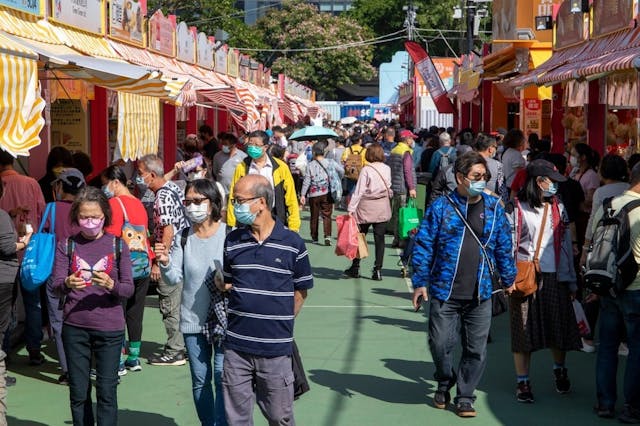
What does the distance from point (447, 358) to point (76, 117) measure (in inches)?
346

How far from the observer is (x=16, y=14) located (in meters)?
11.2

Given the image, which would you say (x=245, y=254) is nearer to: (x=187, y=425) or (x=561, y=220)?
(x=187, y=425)

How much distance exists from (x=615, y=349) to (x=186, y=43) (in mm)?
16555

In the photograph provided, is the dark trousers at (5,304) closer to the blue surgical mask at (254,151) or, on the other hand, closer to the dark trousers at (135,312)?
the dark trousers at (135,312)

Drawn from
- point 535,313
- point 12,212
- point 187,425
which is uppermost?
point 12,212

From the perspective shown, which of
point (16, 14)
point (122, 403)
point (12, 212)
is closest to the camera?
point (122, 403)

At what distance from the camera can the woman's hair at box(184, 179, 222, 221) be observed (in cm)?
631

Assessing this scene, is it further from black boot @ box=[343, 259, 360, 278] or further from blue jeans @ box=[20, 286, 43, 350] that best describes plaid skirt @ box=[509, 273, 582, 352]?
black boot @ box=[343, 259, 360, 278]

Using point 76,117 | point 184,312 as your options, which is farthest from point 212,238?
point 76,117

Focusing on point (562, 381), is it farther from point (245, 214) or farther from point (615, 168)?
point (245, 214)

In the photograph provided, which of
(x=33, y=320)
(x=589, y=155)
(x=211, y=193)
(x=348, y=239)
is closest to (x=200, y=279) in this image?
(x=211, y=193)

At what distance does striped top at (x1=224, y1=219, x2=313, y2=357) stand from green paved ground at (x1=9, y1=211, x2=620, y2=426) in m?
1.79

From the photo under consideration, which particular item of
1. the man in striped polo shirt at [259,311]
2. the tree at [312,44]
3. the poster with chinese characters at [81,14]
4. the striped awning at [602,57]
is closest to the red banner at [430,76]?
the striped awning at [602,57]

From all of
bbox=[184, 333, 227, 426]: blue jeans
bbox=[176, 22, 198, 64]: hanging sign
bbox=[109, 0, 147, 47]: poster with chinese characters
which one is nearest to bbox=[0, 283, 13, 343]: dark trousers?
bbox=[184, 333, 227, 426]: blue jeans
